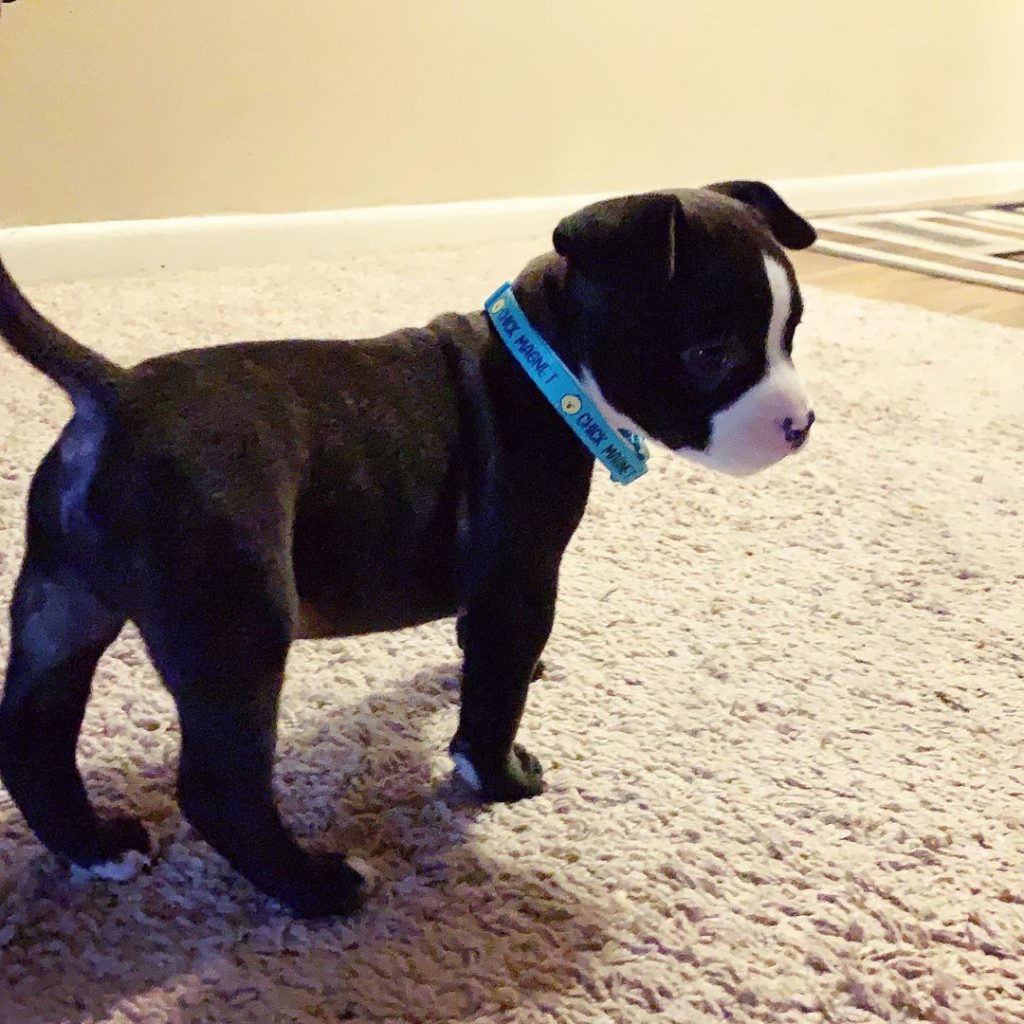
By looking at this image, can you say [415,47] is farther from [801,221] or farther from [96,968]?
[96,968]

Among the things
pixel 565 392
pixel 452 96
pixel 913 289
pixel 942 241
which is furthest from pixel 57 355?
pixel 942 241

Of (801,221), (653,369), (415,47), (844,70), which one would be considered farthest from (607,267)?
(844,70)

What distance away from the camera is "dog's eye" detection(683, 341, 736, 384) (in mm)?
752

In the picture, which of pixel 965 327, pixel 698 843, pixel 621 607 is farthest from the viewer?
pixel 965 327

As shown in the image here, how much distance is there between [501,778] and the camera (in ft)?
2.80

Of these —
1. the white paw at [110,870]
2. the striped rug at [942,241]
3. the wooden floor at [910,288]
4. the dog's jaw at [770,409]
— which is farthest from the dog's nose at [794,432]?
the striped rug at [942,241]

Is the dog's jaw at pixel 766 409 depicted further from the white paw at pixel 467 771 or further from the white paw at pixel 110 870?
the white paw at pixel 110 870

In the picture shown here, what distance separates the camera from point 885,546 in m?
1.29

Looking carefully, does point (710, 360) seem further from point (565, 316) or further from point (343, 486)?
point (343, 486)

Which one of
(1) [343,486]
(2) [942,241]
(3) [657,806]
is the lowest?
(3) [657,806]

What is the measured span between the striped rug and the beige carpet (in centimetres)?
141

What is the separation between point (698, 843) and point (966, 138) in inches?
145

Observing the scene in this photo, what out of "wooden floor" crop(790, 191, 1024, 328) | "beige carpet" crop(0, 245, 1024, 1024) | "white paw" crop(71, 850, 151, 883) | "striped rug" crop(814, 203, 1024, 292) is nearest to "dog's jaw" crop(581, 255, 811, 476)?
"beige carpet" crop(0, 245, 1024, 1024)

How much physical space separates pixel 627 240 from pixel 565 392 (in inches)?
4.4
